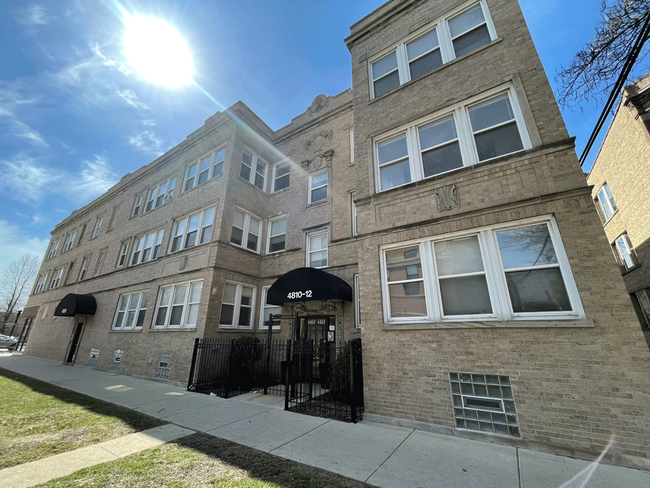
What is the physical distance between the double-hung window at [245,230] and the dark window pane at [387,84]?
25.9ft

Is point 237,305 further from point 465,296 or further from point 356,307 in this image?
point 465,296

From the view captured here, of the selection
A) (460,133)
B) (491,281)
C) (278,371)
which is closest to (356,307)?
(278,371)

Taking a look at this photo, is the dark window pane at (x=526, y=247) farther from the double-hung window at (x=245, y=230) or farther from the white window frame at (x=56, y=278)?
the white window frame at (x=56, y=278)

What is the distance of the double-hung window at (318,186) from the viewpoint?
1280 cm

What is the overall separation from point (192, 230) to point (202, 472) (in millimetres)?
11225

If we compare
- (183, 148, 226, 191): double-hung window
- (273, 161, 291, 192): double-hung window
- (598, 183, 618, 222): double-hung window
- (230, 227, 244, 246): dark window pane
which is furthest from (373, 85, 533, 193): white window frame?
(598, 183, 618, 222): double-hung window

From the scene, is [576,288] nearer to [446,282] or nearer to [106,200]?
[446,282]

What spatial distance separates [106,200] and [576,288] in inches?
1052

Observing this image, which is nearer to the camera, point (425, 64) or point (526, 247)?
point (526, 247)

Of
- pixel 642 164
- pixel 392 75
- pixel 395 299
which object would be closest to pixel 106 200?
pixel 392 75

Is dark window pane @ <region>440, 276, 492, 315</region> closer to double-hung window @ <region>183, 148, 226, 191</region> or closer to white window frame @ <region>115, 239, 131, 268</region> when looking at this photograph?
double-hung window @ <region>183, 148, 226, 191</region>

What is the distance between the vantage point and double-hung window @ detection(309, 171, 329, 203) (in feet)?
42.0

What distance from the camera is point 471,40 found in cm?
754

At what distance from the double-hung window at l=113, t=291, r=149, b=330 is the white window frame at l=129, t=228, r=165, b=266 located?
184 centimetres
